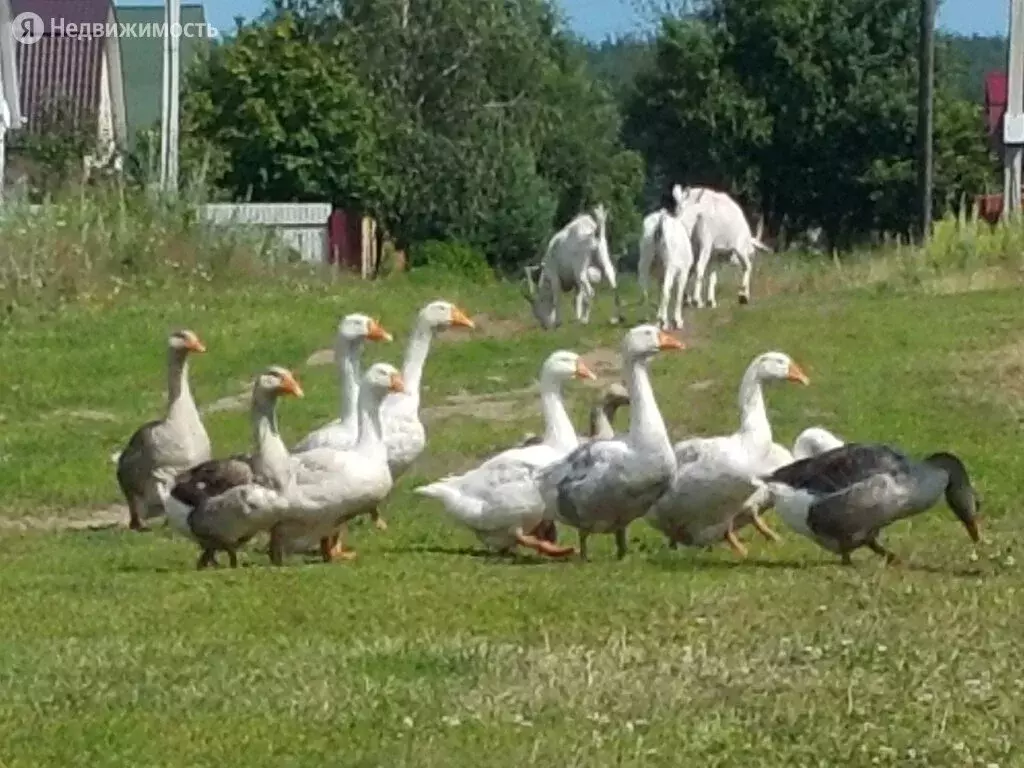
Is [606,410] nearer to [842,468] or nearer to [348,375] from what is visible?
[348,375]

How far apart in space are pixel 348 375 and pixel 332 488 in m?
2.28

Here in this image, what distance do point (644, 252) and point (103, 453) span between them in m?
9.69

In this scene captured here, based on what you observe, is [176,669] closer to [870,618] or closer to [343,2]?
[870,618]

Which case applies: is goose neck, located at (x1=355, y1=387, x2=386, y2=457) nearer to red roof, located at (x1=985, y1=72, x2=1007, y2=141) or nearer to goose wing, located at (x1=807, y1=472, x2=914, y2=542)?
goose wing, located at (x1=807, y1=472, x2=914, y2=542)

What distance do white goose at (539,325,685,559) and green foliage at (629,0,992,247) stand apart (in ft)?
148

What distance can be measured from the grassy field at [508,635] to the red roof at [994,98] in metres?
43.8

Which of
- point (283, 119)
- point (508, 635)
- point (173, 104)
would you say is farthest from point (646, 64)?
point (508, 635)

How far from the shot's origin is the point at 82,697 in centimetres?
894

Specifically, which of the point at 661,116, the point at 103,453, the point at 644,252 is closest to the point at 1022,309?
the point at 644,252

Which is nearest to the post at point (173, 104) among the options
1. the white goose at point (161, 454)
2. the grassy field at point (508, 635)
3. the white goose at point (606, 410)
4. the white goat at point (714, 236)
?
the white goat at point (714, 236)

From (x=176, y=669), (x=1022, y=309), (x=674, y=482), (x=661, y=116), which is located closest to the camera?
(x=176, y=669)

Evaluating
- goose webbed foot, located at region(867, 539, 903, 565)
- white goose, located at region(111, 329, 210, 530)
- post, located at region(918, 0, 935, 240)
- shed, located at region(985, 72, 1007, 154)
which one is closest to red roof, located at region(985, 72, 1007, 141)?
shed, located at region(985, 72, 1007, 154)

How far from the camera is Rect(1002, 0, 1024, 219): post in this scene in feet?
148

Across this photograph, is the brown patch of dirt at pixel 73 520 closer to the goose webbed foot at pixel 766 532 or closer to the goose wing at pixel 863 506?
the goose webbed foot at pixel 766 532
